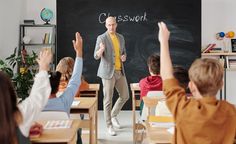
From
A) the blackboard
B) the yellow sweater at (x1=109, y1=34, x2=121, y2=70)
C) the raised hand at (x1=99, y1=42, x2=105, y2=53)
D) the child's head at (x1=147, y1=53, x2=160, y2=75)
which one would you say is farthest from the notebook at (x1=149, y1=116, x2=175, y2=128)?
the blackboard

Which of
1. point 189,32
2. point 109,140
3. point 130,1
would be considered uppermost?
point 130,1

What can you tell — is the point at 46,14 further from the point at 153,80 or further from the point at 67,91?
the point at 67,91

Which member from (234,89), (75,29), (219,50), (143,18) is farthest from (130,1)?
(234,89)

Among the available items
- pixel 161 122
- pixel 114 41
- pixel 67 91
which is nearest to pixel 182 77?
pixel 161 122

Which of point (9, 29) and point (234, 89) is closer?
point (9, 29)

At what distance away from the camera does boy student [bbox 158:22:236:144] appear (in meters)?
1.84

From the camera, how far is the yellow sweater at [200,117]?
72.4 inches

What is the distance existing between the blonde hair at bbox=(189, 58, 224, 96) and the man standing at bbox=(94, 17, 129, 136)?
355 cm

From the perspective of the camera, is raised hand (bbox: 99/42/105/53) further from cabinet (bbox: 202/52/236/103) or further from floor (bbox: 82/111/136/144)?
cabinet (bbox: 202/52/236/103)

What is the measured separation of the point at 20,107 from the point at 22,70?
4605 millimetres

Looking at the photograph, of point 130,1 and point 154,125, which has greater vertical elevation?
point 130,1

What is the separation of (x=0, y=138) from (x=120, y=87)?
13.4 ft

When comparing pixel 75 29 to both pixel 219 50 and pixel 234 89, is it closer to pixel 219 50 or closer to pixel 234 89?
pixel 219 50

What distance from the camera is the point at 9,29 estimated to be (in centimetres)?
690
